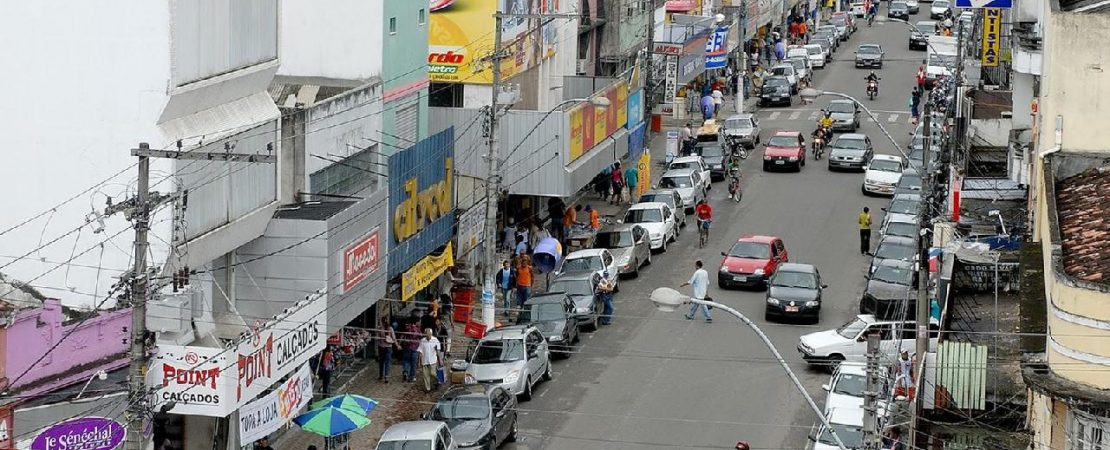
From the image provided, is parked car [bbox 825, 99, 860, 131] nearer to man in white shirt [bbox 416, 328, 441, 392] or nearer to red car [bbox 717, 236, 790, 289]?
red car [bbox 717, 236, 790, 289]

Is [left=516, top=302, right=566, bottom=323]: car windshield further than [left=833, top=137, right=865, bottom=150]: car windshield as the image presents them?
No

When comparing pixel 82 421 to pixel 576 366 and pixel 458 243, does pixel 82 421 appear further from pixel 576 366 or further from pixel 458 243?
pixel 458 243

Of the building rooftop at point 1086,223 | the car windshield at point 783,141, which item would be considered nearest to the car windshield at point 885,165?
the car windshield at point 783,141

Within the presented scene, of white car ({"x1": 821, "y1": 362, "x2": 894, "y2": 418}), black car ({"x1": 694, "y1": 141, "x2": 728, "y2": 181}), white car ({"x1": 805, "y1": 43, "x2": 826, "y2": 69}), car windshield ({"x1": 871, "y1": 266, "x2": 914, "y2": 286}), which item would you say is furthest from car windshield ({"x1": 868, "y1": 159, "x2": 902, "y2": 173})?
white car ({"x1": 805, "y1": 43, "x2": 826, "y2": 69})

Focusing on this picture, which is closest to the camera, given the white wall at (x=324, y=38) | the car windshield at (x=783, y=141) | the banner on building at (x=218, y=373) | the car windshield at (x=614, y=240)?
the banner on building at (x=218, y=373)

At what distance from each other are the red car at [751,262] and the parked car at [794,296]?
7.60 ft

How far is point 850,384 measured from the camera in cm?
3841

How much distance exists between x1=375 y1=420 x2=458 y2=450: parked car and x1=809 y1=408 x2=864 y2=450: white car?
21.8 feet

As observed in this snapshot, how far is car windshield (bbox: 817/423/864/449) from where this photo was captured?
116ft

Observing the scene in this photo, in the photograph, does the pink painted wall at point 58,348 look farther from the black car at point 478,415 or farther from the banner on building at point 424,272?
the banner on building at point 424,272

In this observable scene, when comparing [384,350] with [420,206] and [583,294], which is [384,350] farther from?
[583,294]

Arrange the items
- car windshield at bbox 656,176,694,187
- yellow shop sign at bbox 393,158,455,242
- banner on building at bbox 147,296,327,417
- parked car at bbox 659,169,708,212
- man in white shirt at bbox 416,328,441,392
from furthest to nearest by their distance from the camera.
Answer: car windshield at bbox 656,176,694,187, parked car at bbox 659,169,708,212, yellow shop sign at bbox 393,158,455,242, man in white shirt at bbox 416,328,441,392, banner on building at bbox 147,296,327,417

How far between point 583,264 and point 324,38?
9.52 metres

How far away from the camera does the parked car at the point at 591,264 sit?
162 feet
